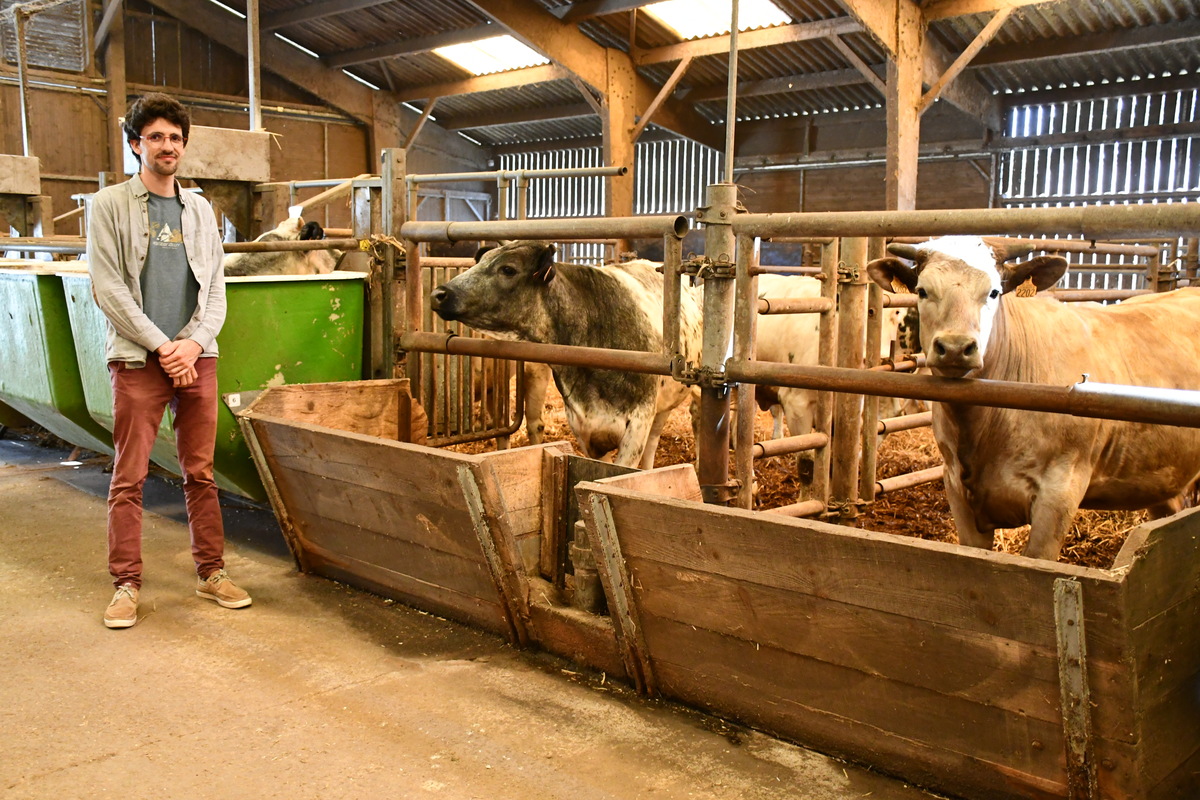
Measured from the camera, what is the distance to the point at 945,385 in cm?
256

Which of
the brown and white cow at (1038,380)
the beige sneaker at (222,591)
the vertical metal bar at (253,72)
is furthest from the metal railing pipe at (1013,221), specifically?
the vertical metal bar at (253,72)

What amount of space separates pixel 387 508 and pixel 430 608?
1.29 ft

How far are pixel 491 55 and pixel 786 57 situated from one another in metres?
Answer: 4.33

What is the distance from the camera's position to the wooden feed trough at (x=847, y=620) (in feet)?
6.11

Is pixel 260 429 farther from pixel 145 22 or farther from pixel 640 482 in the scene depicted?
pixel 145 22

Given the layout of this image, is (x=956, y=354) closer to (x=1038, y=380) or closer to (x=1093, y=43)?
(x=1038, y=380)

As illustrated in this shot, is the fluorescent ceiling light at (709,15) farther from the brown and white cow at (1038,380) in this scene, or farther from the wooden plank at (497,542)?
the wooden plank at (497,542)

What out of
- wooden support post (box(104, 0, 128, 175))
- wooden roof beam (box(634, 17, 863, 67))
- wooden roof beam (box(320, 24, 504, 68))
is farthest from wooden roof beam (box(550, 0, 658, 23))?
wooden support post (box(104, 0, 128, 175))

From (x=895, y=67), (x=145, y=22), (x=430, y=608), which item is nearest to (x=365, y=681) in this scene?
(x=430, y=608)

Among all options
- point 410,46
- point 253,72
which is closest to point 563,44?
point 410,46

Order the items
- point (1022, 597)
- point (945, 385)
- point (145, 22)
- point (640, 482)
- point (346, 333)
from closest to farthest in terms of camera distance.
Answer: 1. point (1022, 597)
2. point (945, 385)
3. point (640, 482)
4. point (346, 333)
5. point (145, 22)

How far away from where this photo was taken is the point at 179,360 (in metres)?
3.31

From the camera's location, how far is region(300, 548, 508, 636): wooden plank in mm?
3170

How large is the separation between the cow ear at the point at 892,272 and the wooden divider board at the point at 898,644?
1206 millimetres
